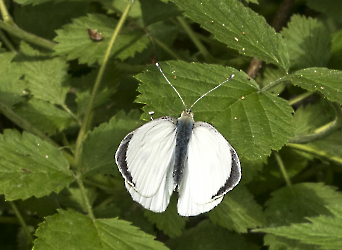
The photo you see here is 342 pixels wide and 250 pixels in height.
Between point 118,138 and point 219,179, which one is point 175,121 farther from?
point 118,138

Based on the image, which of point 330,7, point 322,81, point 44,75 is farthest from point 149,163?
point 330,7

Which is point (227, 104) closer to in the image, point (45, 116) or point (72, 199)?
point (72, 199)

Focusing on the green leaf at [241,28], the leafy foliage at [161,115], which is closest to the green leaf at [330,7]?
the leafy foliage at [161,115]

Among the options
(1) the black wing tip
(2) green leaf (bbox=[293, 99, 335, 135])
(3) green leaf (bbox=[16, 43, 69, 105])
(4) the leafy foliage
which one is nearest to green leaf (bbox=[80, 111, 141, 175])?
(4) the leafy foliage

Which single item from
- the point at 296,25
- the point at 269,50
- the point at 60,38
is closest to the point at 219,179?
the point at 269,50

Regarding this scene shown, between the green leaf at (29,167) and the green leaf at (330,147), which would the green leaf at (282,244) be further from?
the green leaf at (29,167)
